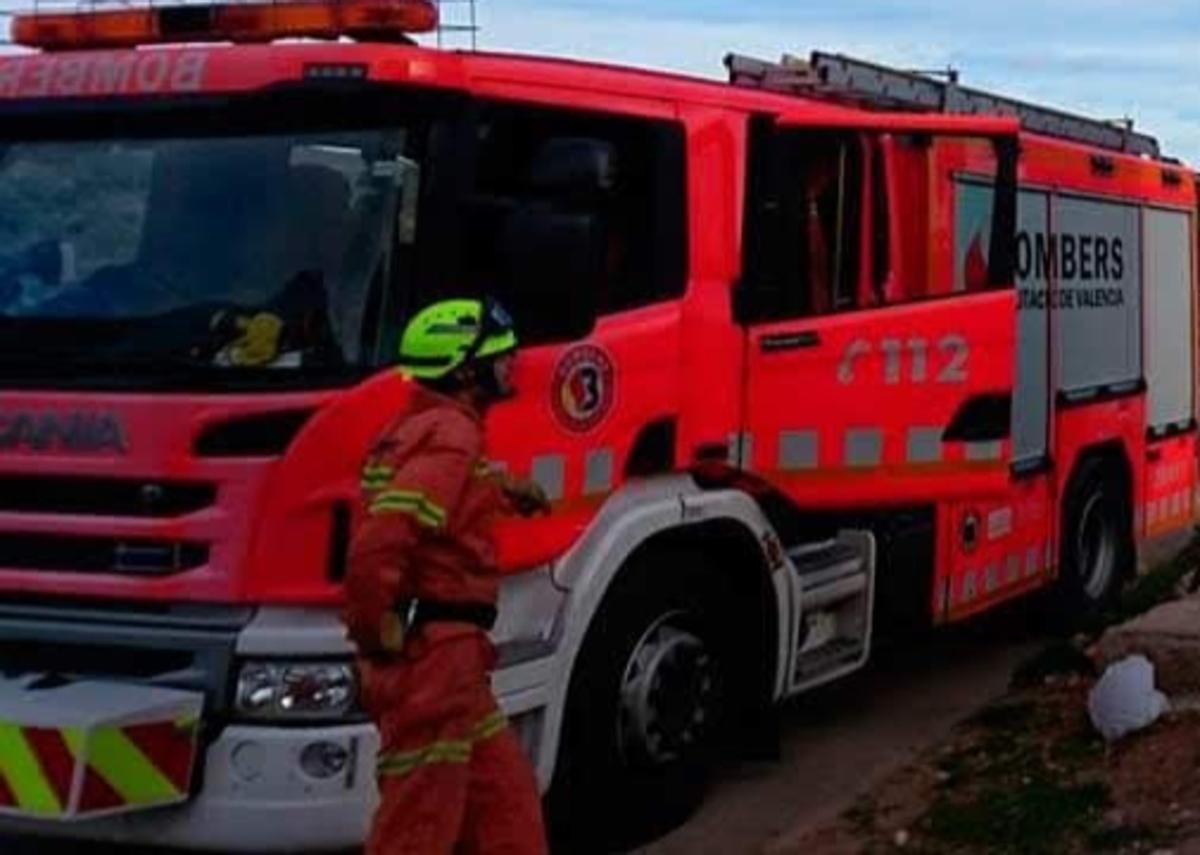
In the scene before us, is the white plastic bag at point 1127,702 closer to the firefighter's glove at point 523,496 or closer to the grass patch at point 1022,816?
the grass patch at point 1022,816

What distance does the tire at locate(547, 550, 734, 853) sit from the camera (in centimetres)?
678

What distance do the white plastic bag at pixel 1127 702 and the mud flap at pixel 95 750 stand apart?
3.38 m

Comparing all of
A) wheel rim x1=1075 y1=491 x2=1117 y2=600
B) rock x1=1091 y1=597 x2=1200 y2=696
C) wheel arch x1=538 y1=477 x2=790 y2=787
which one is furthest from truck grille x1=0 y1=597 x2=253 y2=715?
wheel rim x1=1075 y1=491 x2=1117 y2=600

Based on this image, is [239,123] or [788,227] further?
[788,227]

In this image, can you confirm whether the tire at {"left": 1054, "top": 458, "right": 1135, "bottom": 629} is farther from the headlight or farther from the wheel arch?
the headlight

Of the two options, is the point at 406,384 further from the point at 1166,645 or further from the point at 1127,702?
the point at 1166,645

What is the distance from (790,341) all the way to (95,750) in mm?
2915

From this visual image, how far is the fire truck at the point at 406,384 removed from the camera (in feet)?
18.8

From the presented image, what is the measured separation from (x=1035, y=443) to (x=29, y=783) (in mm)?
5363

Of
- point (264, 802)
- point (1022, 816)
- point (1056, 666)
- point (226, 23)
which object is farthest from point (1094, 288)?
point (264, 802)

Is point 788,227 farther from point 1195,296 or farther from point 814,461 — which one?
point 1195,296

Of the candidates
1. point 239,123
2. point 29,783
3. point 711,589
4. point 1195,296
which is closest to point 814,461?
point 711,589

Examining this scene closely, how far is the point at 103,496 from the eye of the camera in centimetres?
589

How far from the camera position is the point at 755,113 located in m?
7.46
